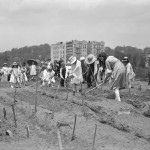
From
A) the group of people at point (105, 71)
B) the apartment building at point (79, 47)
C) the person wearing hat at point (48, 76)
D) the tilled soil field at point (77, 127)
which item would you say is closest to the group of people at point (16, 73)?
the person wearing hat at point (48, 76)

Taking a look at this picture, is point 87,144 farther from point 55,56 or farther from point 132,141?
point 55,56

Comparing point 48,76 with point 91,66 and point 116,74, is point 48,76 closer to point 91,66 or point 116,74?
point 91,66

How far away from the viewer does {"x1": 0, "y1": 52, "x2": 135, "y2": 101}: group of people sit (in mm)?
8445

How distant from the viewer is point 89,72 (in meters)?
12.6

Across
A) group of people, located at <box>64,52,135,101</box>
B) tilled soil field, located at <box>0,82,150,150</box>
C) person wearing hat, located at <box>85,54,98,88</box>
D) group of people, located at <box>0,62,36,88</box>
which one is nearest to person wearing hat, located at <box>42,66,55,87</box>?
group of people, located at <box>0,62,36,88</box>

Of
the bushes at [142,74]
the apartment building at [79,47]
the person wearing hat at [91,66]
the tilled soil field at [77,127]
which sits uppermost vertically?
the apartment building at [79,47]

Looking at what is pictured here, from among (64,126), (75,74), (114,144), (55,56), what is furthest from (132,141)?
(55,56)

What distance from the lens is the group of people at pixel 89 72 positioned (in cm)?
845

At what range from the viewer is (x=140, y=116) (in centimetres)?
672

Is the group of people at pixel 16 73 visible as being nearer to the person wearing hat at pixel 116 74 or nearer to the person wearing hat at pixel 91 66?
the person wearing hat at pixel 91 66

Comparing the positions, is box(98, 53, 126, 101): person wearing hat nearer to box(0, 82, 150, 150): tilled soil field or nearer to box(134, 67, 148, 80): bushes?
box(0, 82, 150, 150): tilled soil field

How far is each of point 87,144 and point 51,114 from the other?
2090 millimetres

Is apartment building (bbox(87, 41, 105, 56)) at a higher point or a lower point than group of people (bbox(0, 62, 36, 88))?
higher

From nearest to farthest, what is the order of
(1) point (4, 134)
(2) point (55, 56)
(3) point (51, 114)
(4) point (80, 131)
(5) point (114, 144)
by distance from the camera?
1. (5) point (114, 144)
2. (1) point (4, 134)
3. (4) point (80, 131)
4. (3) point (51, 114)
5. (2) point (55, 56)
